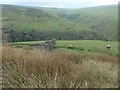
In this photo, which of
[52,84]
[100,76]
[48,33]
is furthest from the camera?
[48,33]

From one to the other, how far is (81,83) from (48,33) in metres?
42.3

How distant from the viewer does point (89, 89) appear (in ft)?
18.3

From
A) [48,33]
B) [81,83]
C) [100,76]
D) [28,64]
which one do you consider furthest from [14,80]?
[48,33]

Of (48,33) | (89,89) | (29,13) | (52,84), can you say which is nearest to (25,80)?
(52,84)

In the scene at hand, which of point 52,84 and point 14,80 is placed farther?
point 14,80

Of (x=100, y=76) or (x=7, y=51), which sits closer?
(x=100, y=76)

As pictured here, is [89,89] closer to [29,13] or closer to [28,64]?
[28,64]

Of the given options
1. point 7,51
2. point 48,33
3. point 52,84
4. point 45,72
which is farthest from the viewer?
point 48,33

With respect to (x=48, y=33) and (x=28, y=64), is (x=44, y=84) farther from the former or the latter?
(x=48, y=33)

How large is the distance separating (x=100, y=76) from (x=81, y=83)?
4.22 feet

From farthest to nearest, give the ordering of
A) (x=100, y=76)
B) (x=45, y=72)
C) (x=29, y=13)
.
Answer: (x=29, y=13)
(x=100, y=76)
(x=45, y=72)

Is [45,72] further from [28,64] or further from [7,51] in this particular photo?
[7,51]

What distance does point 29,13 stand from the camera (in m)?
69.7

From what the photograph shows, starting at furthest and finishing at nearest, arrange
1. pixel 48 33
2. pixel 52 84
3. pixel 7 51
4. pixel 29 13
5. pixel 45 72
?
pixel 29 13, pixel 48 33, pixel 7 51, pixel 45 72, pixel 52 84
